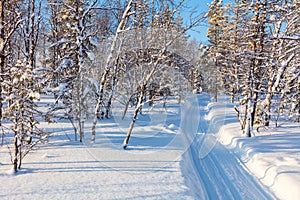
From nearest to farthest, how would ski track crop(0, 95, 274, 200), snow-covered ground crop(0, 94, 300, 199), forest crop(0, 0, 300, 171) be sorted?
ski track crop(0, 95, 274, 200)
snow-covered ground crop(0, 94, 300, 199)
forest crop(0, 0, 300, 171)

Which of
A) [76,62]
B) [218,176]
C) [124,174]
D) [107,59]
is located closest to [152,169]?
[124,174]

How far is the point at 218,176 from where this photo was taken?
27.5ft

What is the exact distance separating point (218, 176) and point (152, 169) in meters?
2.29

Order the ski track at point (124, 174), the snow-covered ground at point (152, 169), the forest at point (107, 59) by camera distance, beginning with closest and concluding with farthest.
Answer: the ski track at point (124, 174), the snow-covered ground at point (152, 169), the forest at point (107, 59)

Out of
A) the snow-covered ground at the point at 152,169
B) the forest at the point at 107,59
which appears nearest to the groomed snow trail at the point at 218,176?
the snow-covered ground at the point at 152,169

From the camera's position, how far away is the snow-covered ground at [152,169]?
604 cm

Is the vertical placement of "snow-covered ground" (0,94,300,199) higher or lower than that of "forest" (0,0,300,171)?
lower

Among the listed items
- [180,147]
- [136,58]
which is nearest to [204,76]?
[136,58]

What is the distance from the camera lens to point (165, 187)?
655cm

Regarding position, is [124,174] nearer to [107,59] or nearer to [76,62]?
[107,59]

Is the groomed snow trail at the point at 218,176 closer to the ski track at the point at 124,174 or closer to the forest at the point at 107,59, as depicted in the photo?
the ski track at the point at 124,174

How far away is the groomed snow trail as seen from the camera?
705 centimetres

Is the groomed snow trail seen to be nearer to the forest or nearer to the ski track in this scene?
the ski track

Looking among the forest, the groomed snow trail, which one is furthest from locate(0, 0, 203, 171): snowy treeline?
the groomed snow trail
